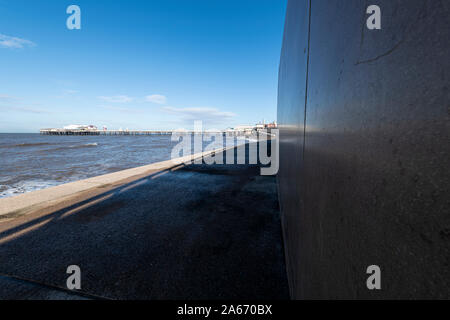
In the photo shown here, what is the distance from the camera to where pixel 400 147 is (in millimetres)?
498

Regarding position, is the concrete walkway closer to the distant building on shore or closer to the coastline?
the coastline

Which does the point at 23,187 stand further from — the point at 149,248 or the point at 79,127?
the point at 79,127

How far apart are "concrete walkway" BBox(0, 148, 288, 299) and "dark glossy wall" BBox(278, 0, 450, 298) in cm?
192

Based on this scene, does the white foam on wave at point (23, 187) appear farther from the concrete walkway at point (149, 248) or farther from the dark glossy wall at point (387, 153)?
the dark glossy wall at point (387, 153)

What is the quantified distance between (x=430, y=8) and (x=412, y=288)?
0.64 m

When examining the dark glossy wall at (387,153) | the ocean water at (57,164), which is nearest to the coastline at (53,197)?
the ocean water at (57,164)

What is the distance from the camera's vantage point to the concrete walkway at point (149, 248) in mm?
2393

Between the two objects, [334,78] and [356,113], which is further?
[334,78]

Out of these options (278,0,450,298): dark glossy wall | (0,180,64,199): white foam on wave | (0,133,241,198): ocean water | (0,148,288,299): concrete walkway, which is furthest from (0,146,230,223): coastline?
(278,0,450,298): dark glossy wall

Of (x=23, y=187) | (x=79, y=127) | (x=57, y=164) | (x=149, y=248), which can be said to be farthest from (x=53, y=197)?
(x=79, y=127)

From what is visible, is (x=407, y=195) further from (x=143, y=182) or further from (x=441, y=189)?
(x=143, y=182)

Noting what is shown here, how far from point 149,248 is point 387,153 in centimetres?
345

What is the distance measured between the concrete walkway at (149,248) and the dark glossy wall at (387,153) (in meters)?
1.92
